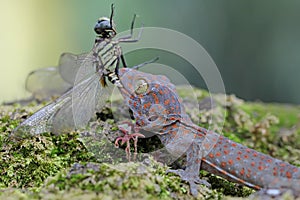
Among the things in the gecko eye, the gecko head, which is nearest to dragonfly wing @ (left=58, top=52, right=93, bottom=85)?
the gecko head

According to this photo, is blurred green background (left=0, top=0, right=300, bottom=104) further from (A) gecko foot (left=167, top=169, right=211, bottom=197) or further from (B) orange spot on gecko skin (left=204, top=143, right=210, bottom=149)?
(A) gecko foot (left=167, top=169, right=211, bottom=197)

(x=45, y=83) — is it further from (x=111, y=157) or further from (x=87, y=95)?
(x=111, y=157)

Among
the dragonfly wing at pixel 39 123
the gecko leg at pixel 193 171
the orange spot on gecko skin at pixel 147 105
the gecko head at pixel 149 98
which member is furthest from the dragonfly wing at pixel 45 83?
the gecko leg at pixel 193 171

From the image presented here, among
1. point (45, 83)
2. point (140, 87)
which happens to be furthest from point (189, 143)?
point (45, 83)

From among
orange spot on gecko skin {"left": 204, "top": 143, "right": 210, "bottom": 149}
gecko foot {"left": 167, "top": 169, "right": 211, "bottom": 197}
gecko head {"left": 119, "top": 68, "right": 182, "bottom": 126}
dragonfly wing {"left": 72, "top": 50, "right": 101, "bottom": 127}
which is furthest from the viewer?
dragonfly wing {"left": 72, "top": 50, "right": 101, "bottom": 127}

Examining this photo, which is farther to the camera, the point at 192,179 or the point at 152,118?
the point at 152,118

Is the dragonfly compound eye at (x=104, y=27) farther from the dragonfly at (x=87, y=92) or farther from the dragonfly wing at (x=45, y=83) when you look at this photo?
the dragonfly wing at (x=45, y=83)

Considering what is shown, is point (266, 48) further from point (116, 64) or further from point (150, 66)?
point (116, 64)
